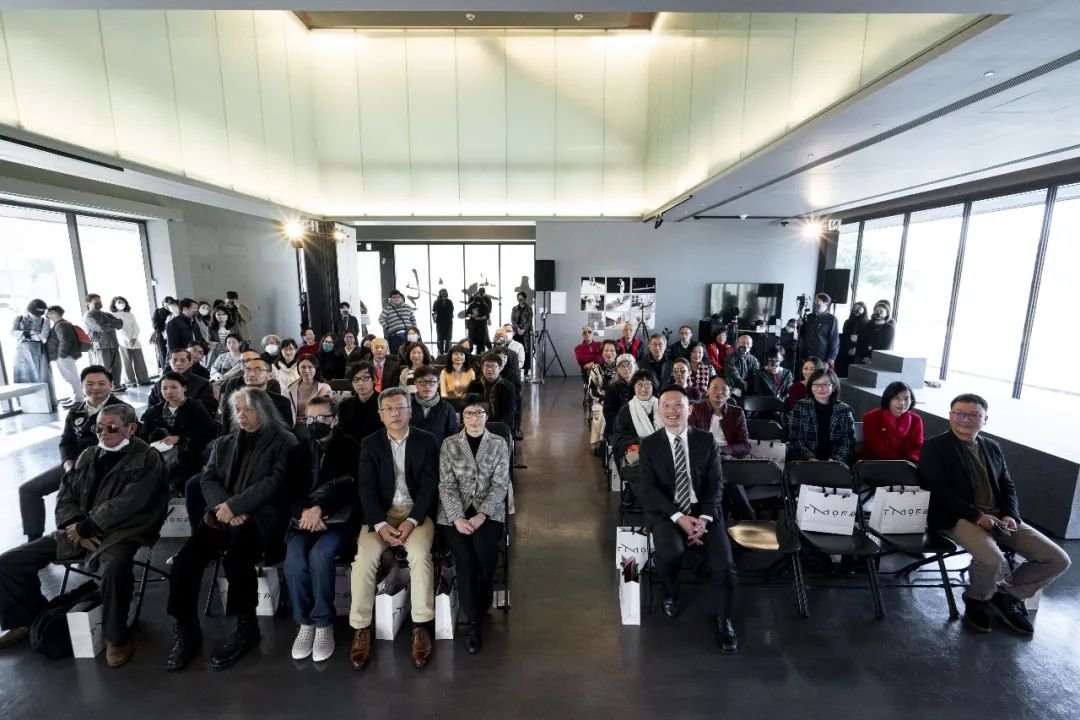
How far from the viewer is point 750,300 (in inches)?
403

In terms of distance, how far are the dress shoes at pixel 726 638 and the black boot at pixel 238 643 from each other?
105 inches

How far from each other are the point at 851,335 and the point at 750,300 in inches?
124

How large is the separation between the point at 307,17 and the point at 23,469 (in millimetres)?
9150

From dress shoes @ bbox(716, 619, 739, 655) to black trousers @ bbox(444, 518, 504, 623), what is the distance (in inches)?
53.2

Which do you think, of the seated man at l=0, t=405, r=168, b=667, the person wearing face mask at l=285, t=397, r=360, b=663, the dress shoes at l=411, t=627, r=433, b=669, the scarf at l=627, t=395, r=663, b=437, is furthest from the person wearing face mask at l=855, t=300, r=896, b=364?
the seated man at l=0, t=405, r=168, b=667

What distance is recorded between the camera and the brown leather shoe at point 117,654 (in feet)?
8.61

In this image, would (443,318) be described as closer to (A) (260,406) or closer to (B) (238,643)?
(A) (260,406)

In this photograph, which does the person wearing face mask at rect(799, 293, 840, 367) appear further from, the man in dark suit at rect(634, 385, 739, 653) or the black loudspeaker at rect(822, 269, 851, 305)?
the man in dark suit at rect(634, 385, 739, 653)

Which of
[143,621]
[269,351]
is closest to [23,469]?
[269,351]

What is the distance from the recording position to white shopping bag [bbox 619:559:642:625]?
2.89m

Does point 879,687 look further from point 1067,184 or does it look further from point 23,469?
point 23,469

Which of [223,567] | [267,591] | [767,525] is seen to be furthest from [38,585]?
[767,525]

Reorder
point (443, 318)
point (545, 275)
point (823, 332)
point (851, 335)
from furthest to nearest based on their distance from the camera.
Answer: point (443, 318) → point (545, 275) → point (851, 335) → point (823, 332)

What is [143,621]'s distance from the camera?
2.98 meters
